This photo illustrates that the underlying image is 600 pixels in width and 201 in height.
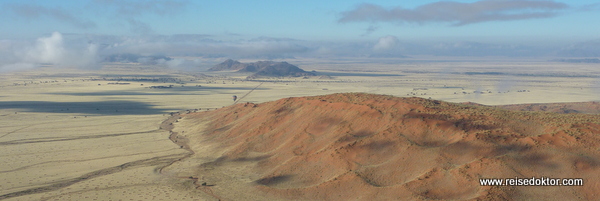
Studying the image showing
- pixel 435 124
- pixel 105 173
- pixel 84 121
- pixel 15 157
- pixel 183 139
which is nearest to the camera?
pixel 435 124

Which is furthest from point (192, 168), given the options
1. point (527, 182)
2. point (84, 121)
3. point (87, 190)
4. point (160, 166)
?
point (84, 121)

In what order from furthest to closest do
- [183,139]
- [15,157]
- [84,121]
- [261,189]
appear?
[84,121] < [183,139] < [15,157] < [261,189]

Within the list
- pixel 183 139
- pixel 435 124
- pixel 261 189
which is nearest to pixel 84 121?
pixel 183 139

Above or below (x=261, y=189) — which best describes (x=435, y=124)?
above

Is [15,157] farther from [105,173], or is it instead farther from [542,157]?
A: [542,157]

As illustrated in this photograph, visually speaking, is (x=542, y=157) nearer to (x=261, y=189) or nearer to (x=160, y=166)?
(x=261, y=189)

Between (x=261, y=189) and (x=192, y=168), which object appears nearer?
(x=261, y=189)
